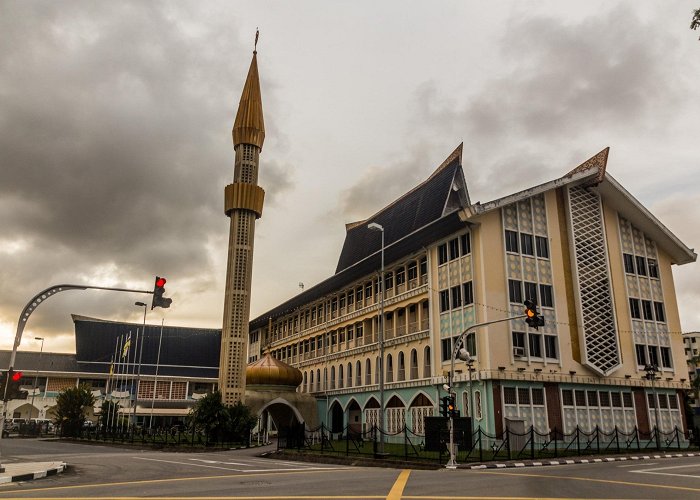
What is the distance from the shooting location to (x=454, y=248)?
126 ft

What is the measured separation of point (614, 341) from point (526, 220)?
9585 mm

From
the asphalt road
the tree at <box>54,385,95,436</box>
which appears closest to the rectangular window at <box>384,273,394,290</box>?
the asphalt road

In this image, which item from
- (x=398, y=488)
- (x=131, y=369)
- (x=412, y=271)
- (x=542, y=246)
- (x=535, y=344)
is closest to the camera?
(x=398, y=488)

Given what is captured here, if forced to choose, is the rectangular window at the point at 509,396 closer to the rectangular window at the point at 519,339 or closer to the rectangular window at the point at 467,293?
the rectangular window at the point at 519,339

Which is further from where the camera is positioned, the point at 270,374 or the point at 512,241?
the point at 270,374

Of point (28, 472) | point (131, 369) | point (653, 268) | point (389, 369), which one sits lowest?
point (28, 472)

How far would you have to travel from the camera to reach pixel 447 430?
25.8 m

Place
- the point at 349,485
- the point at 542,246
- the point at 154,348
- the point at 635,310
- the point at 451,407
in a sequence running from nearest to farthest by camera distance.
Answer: the point at 349,485
the point at 451,407
the point at 542,246
the point at 635,310
the point at 154,348

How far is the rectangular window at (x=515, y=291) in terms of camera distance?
3550cm

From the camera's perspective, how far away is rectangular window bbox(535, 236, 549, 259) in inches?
1486

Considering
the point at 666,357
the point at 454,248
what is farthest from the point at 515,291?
the point at 666,357

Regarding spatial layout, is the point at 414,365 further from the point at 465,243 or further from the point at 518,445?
the point at 518,445

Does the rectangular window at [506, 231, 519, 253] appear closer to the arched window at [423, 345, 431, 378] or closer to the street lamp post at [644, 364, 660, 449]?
the arched window at [423, 345, 431, 378]

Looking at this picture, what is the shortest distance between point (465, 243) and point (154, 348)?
230ft
